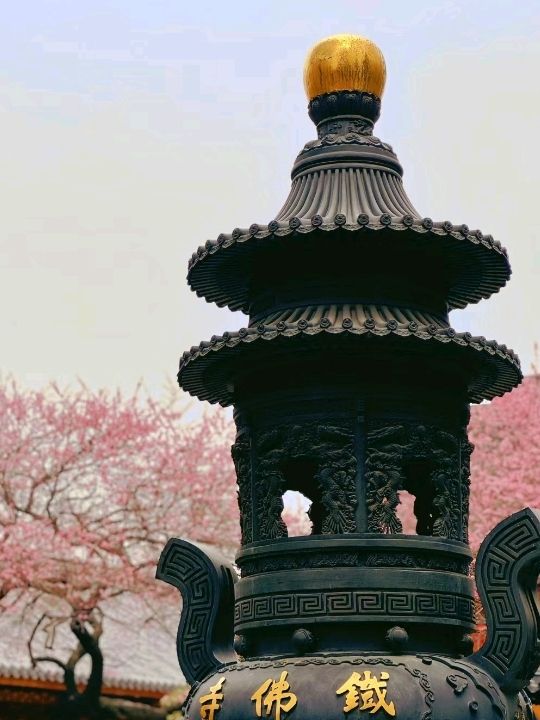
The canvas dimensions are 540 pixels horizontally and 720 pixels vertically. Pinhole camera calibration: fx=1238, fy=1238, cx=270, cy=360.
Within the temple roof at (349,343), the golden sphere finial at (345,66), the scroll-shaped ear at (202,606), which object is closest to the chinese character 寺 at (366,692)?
the scroll-shaped ear at (202,606)

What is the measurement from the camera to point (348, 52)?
274 inches

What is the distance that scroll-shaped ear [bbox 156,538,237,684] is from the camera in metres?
6.73

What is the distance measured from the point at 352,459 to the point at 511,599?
1.04m

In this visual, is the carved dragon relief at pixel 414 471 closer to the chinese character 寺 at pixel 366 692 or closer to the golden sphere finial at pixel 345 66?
the chinese character 寺 at pixel 366 692

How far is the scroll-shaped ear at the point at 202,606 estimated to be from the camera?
6.73 metres

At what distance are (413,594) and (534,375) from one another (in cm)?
1981

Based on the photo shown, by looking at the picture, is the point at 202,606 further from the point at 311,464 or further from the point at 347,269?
the point at 347,269

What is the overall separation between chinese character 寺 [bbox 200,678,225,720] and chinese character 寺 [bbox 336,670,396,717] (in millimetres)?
729

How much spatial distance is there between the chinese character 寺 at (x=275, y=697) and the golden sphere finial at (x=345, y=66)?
3.24 m

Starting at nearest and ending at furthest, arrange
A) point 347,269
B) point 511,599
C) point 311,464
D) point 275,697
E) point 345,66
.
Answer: point 275,697
point 511,599
point 347,269
point 311,464
point 345,66

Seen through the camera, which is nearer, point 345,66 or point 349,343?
point 349,343

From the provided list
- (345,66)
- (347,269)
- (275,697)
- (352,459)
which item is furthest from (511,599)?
(345,66)

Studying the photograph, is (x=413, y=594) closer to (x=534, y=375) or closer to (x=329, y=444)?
(x=329, y=444)

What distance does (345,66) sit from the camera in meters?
6.95
